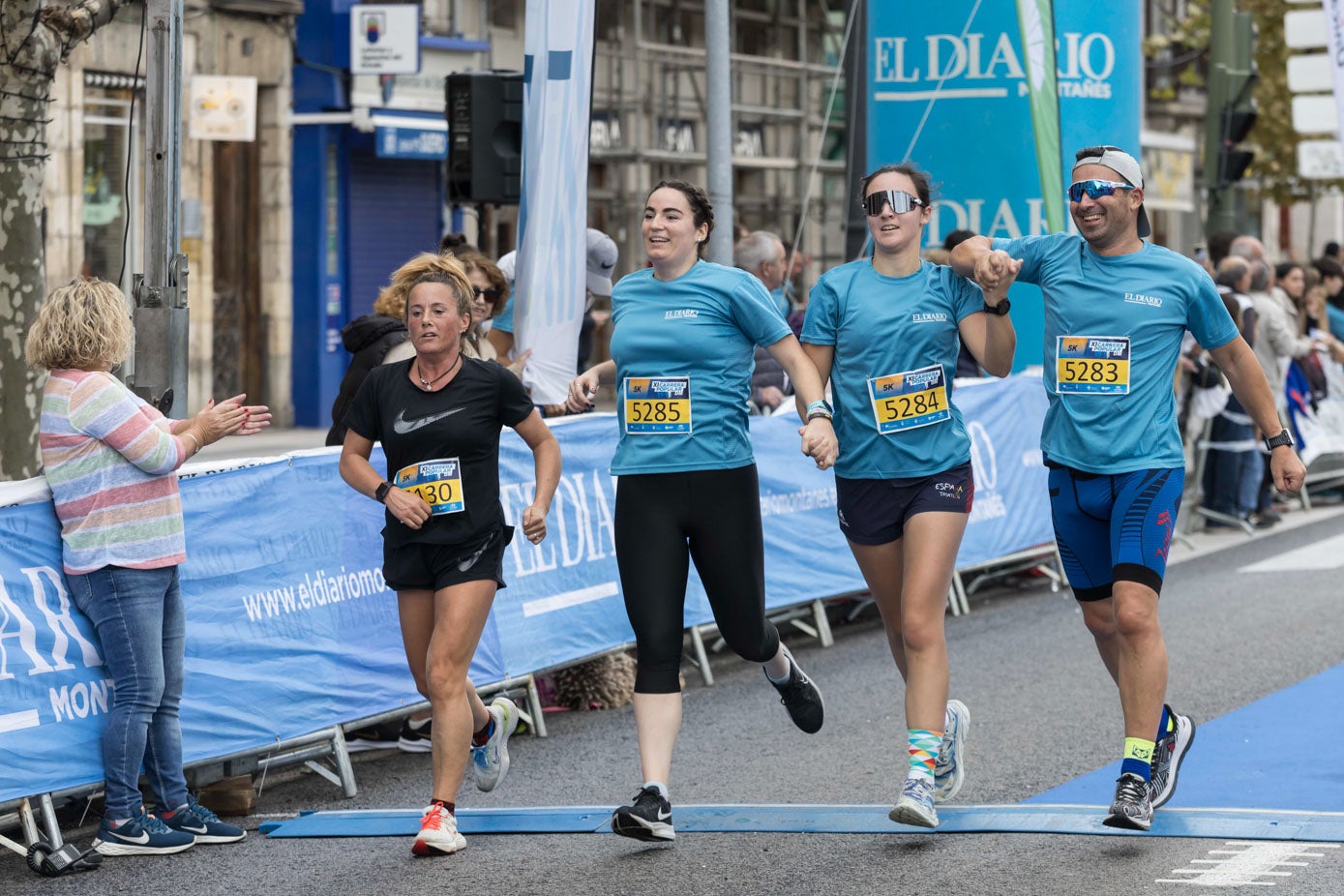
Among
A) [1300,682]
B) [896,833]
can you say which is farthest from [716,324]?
[1300,682]

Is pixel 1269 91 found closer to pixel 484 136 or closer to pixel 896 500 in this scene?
pixel 484 136

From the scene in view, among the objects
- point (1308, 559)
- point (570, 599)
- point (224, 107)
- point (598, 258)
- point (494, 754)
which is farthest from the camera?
point (224, 107)

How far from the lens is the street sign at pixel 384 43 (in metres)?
21.7

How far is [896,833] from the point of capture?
6.38 metres

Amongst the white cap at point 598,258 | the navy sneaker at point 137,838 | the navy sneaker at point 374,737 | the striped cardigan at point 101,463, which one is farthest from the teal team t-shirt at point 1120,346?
the white cap at point 598,258

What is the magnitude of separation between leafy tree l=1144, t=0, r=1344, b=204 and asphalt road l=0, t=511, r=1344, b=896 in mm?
21829

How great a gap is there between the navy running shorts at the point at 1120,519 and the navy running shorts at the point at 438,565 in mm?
1753

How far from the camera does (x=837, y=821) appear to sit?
21.5ft

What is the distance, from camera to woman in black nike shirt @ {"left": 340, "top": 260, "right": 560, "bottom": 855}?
6.49m

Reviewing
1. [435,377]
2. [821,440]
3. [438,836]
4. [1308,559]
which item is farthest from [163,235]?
[1308,559]

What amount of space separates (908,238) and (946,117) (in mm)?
8318

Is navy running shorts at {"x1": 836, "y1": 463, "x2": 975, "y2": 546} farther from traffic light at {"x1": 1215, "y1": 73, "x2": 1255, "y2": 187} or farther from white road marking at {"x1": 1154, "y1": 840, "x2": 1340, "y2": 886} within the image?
traffic light at {"x1": 1215, "y1": 73, "x2": 1255, "y2": 187}

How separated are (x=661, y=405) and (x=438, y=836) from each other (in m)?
1.44

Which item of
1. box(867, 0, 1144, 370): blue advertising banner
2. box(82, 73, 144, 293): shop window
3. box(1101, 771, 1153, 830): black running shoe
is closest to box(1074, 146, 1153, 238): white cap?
box(1101, 771, 1153, 830): black running shoe
